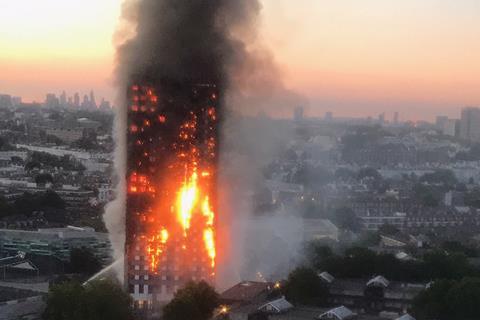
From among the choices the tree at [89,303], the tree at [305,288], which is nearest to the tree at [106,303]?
the tree at [89,303]

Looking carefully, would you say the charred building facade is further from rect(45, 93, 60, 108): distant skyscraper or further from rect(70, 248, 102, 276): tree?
rect(45, 93, 60, 108): distant skyscraper

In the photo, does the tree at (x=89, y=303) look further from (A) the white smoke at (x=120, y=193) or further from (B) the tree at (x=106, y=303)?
(A) the white smoke at (x=120, y=193)

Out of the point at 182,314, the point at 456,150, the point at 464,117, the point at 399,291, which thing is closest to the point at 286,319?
the point at 182,314

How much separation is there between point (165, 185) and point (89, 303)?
4.67 ft

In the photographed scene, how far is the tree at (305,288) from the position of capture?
854 centimetres

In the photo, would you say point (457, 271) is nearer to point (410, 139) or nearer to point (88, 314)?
point (88, 314)

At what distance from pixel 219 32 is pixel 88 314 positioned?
3.00m

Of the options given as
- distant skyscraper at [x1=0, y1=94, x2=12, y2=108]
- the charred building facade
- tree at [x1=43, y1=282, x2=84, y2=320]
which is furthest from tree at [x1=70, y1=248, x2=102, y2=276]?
distant skyscraper at [x1=0, y1=94, x2=12, y2=108]

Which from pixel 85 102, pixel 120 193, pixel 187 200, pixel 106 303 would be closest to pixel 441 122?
pixel 85 102

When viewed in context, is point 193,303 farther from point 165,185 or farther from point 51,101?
point 51,101

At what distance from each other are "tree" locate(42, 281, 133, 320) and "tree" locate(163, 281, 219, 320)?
408 mm

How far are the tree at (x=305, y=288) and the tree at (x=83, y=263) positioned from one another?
10.7 ft

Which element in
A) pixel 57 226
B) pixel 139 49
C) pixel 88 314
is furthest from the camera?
pixel 57 226

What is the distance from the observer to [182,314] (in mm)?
7449
